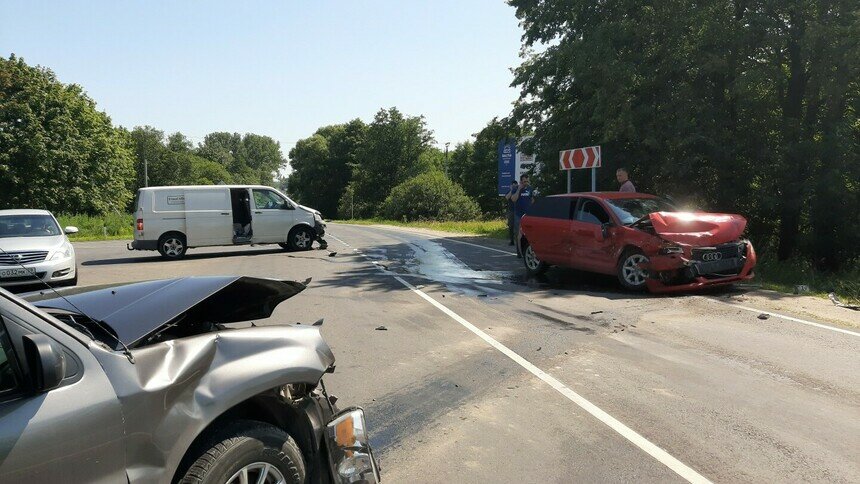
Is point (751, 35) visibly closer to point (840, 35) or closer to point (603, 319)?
point (840, 35)

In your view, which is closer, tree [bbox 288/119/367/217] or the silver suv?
the silver suv

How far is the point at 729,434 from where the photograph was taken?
4.48m

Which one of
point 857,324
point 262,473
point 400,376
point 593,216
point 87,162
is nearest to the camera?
point 262,473

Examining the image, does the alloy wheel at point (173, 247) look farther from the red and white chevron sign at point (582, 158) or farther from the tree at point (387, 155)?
the tree at point (387, 155)

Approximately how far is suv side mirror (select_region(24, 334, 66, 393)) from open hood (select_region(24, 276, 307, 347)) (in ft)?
1.65

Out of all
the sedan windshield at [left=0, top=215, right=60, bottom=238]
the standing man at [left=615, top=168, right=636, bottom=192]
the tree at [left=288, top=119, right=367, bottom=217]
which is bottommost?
the sedan windshield at [left=0, top=215, right=60, bottom=238]

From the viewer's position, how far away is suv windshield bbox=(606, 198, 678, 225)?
11193mm

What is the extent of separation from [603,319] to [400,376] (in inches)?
144

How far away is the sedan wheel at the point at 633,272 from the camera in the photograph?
10.6 metres

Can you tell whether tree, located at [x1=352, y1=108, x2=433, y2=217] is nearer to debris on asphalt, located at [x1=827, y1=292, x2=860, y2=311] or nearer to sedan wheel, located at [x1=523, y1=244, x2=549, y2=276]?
sedan wheel, located at [x1=523, y1=244, x2=549, y2=276]

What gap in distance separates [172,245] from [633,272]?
13.4 metres

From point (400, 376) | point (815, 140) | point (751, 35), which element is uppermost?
point (751, 35)

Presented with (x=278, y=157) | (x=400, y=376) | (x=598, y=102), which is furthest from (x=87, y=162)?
(x=278, y=157)

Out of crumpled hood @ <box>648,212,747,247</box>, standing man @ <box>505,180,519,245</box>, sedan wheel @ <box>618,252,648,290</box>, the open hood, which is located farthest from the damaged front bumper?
standing man @ <box>505,180,519,245</box>
